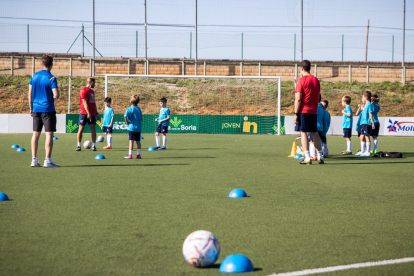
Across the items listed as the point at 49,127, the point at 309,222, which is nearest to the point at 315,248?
the point at 309,222

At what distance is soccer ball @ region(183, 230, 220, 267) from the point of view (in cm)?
362

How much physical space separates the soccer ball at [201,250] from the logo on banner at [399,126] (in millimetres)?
28043

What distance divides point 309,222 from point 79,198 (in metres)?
2.96

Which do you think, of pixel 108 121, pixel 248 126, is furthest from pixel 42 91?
pixel 248 126

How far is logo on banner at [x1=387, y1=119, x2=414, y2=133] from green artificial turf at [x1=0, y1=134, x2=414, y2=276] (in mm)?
21227

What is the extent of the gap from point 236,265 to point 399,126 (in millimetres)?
28353

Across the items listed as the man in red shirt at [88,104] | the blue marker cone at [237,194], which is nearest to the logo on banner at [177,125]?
the man in red shirt at [88,104]

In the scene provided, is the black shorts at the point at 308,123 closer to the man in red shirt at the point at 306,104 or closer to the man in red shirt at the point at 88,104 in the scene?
the man in red shirt at the point at 306,104

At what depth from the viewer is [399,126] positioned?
29.7 m

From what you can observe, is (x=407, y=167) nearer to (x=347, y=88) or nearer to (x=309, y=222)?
(x=309, y=222)

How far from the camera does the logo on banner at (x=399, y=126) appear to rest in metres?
29.5

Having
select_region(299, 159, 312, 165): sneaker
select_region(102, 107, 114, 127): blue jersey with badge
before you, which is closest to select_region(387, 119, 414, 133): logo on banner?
select_region(102, 107, 114, 127): blue jersey with badge

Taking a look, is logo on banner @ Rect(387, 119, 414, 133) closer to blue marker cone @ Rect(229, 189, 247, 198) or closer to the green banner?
the green banner

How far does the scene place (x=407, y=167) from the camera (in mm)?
11242
